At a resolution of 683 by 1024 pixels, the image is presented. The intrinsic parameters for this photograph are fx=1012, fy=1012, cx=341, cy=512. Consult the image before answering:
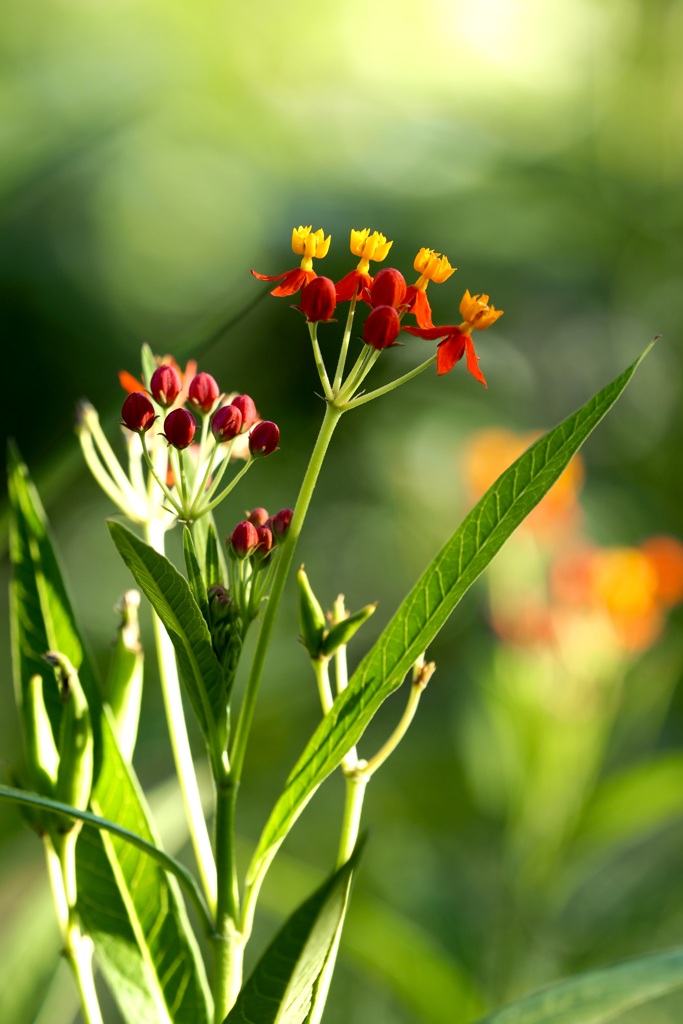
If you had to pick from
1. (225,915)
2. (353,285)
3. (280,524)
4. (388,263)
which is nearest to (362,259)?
(353,285)

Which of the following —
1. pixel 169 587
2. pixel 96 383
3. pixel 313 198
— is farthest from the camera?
pixel 313 198

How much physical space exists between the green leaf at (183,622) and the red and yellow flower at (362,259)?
14 centimetres

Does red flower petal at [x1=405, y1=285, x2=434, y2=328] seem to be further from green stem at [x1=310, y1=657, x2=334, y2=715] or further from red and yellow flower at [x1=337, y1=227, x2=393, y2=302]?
green stem at [x1=310, y1=657, x2=334, y2=715]

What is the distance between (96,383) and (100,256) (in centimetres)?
32

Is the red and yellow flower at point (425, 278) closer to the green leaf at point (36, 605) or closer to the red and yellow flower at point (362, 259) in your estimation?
the red and yellow flower at point (362, 259)

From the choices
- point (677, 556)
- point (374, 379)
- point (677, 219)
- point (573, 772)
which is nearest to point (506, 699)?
point (573, 772)

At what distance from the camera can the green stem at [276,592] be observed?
1.11 feet

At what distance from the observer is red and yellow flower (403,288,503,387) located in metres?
0.39

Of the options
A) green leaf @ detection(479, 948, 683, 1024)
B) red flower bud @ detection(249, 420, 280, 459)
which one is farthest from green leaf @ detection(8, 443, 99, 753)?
green leaf @ detection(479, 948, 683, 1024)

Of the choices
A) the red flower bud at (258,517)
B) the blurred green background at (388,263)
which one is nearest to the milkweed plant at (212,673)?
the red flower bud at (258,517)

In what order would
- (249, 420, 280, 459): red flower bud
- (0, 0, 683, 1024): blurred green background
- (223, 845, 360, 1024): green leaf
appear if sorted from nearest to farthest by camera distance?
(223, 845, 360, 1024): green leaf < (249, 420, 280, 459): red flower bud < (0, 0, 683, 1024): blurred green background

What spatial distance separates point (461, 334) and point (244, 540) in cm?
12

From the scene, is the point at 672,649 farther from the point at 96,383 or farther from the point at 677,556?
the point at 96,383

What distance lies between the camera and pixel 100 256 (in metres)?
2.28
